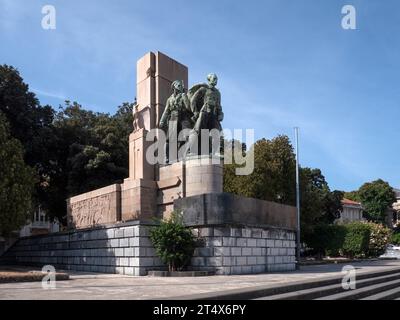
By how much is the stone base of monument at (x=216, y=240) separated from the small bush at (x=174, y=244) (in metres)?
0.38

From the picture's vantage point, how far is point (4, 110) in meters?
34.1

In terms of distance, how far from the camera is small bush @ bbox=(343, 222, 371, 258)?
43656 millimetres

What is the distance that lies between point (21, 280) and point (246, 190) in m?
21.5

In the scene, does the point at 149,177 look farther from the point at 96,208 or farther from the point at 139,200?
the point at 96,208

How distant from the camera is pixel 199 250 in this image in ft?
56.8

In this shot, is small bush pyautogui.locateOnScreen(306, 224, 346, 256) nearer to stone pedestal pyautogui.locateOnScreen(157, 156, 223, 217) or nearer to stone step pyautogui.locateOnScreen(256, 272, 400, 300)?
stone pedestal pyautogui.locateOnScreen(157, 156, 223, 217)

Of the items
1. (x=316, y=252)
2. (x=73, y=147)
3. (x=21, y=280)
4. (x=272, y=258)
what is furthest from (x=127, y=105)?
(x=21, y=280)

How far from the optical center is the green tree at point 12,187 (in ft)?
76.1

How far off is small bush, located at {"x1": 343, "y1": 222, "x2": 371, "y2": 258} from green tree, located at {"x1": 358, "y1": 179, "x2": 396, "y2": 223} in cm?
5513

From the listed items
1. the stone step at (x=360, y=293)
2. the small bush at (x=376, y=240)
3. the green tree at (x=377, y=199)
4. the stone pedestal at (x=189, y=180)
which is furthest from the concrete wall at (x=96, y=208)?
the green tree at (x=377, y=199)

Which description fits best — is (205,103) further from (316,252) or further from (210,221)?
(316,252)

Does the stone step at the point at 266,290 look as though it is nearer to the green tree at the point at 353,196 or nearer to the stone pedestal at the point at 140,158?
the stone pedestal at the point at 140,158

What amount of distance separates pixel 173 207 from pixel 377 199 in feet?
284
